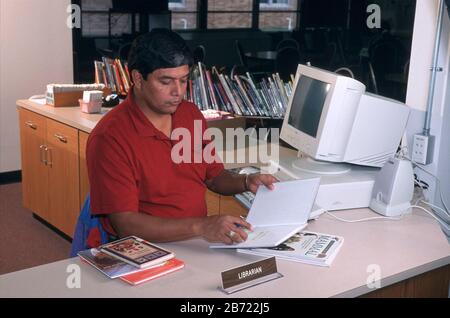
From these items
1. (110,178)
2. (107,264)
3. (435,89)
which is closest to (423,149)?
(435,89)

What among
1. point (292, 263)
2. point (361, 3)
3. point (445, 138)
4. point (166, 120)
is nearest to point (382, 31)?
point (361, 3)

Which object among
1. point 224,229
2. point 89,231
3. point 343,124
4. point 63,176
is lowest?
point 63,176

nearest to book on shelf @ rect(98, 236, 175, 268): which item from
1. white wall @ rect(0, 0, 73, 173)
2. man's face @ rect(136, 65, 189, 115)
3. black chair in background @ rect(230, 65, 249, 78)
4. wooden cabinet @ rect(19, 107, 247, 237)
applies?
man's face @ rect(136, 65, 189, 115)

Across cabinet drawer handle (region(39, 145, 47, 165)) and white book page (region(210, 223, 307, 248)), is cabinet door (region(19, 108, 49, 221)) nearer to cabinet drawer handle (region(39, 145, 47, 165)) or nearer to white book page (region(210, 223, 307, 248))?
cabinet drawer handle (region(39, 145, 47, 165))

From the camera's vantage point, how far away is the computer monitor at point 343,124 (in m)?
2.55

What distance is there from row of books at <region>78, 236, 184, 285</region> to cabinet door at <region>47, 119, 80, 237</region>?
199 centimetres

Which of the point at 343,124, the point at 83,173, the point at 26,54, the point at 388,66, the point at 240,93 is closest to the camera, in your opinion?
the point at 343,124

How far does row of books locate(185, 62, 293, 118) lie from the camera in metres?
3.95

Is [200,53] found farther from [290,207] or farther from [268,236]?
[268,236]

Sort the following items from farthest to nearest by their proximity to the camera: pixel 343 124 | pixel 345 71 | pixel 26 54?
pixel 26 54
pixel 345 71
pixel 343 124

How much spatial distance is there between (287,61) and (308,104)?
1450 mm

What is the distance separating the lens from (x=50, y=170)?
4.13 m

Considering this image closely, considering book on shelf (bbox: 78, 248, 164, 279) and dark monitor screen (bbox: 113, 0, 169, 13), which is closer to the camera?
book on shelf (bbox: 78, 248, 164, 279)

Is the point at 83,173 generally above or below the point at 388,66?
below
